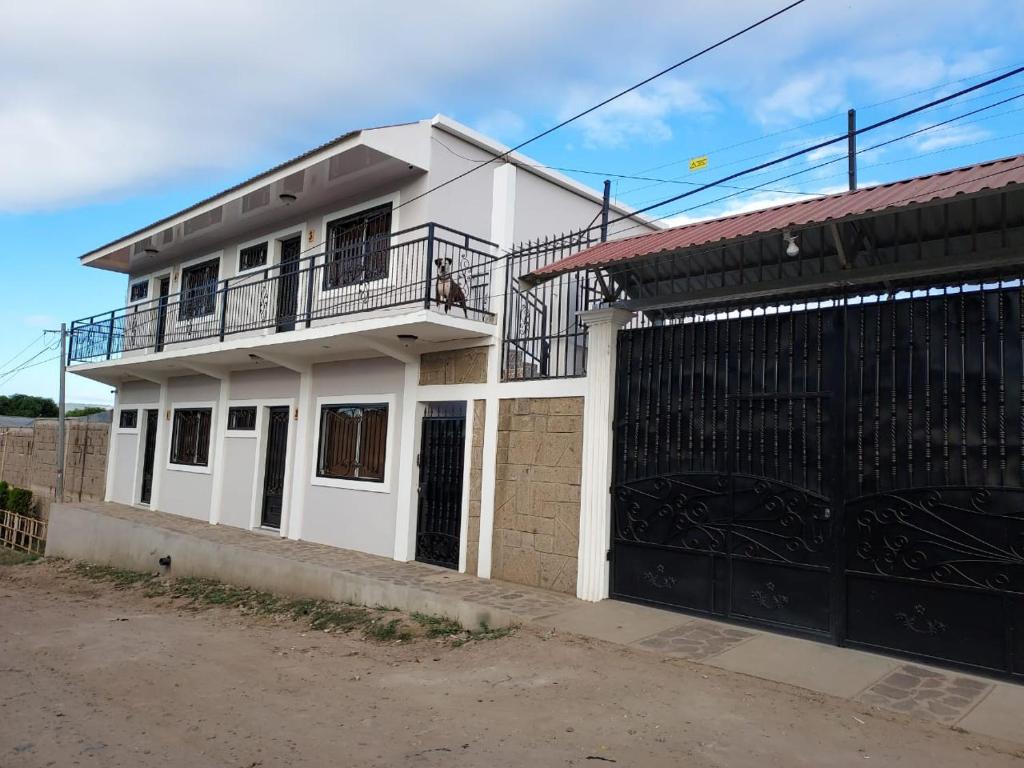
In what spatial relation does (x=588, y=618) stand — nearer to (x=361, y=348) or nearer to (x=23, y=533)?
(x=361, y=348)

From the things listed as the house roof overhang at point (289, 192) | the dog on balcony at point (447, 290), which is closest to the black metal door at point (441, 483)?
the dog on balcony at point (447, 290)

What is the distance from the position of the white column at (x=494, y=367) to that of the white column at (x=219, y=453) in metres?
7.43

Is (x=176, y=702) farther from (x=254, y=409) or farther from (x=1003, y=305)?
(x=254, y=409)

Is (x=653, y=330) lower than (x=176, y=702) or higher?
higher

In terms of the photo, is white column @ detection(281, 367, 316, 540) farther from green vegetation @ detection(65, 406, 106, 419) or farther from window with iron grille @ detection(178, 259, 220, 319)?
green vegetation @ detection(65, 406, 106, 419)

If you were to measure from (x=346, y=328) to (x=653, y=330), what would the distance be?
14.7 ft

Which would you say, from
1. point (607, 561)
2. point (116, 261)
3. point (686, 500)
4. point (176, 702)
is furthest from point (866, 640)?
point (116, 261)

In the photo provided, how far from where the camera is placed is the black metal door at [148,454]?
17094 millimetres

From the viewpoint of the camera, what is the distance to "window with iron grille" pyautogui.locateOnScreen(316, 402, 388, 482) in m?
10.9

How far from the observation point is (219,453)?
14.3m

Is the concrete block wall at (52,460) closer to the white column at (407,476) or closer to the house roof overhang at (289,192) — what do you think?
the house roof overhang at (289,192)

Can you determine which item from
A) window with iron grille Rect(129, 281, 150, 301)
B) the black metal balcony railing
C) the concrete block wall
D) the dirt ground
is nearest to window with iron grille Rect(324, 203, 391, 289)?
the black metal balcony railing

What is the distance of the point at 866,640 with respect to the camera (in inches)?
227

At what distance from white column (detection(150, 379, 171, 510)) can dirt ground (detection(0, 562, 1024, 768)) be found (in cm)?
919
